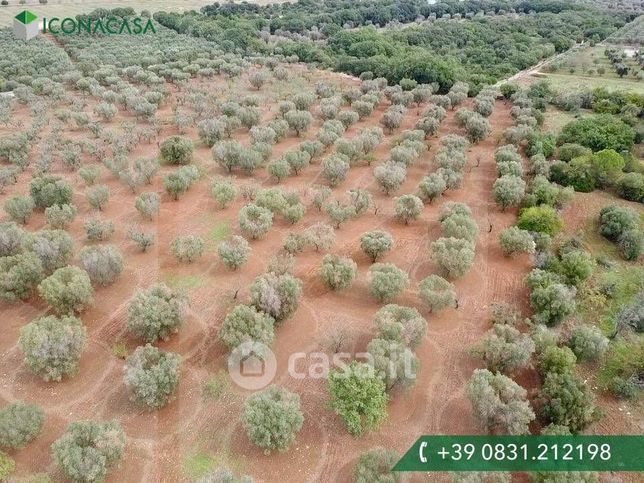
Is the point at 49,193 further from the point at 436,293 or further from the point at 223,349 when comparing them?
the point at 436,293

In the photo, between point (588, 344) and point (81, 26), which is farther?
point (81, 26)

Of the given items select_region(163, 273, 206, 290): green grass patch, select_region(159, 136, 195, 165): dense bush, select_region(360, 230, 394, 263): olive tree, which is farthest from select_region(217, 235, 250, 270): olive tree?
select_region(159, 136, 195, 165): dense bush

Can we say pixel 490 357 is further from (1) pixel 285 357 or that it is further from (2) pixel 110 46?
(2) pixel 110 46

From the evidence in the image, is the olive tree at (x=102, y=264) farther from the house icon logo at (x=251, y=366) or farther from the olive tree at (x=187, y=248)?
the house icon logo at (x=251, y=366)

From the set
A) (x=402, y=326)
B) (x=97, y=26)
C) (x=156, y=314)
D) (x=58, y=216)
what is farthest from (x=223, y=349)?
(x=97, y=26)

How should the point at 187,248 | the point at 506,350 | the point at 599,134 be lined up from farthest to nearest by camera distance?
the point at 599,134
the point at 187,248
the point at 506,350

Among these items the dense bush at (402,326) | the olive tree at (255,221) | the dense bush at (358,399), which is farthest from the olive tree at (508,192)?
the dense bush at (358,399)
